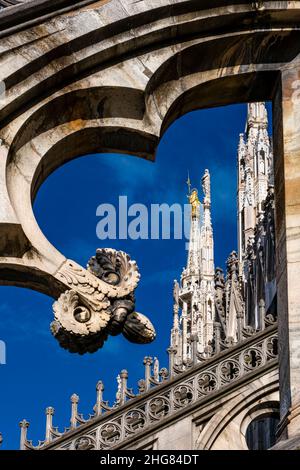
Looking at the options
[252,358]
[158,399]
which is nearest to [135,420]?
[158,399]

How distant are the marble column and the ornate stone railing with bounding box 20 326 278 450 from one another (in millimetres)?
11225

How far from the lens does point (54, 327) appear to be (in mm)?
4695

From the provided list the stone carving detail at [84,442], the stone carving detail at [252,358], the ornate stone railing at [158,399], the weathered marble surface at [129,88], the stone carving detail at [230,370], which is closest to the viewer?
the weathered marble surface at [129,88]

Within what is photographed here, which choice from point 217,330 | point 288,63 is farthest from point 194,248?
point 288,63

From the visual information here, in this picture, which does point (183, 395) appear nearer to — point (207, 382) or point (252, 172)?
point (207, 382)

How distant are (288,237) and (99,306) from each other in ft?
2.98

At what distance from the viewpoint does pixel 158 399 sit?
17.3 m

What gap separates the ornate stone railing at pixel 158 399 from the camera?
54.8 ft

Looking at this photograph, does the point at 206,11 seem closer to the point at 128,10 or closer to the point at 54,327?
the point at 128,10

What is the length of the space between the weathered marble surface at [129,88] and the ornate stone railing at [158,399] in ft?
36.5

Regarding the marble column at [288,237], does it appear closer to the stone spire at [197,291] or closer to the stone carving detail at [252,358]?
the stone carving detail at [252,358]

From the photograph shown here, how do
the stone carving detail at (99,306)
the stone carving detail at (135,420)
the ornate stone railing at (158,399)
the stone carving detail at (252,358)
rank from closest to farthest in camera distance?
1. the stone carving detail at (99,306)
2. the ornate stone railing at (158,399)
3. the stone carving detail at (135,420)
4. the stone carving detail at (252,358)

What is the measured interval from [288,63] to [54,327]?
71.1 inches

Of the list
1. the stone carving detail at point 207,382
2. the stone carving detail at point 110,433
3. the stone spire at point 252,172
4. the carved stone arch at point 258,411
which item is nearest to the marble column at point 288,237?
the stone carving detail at point 110,433
